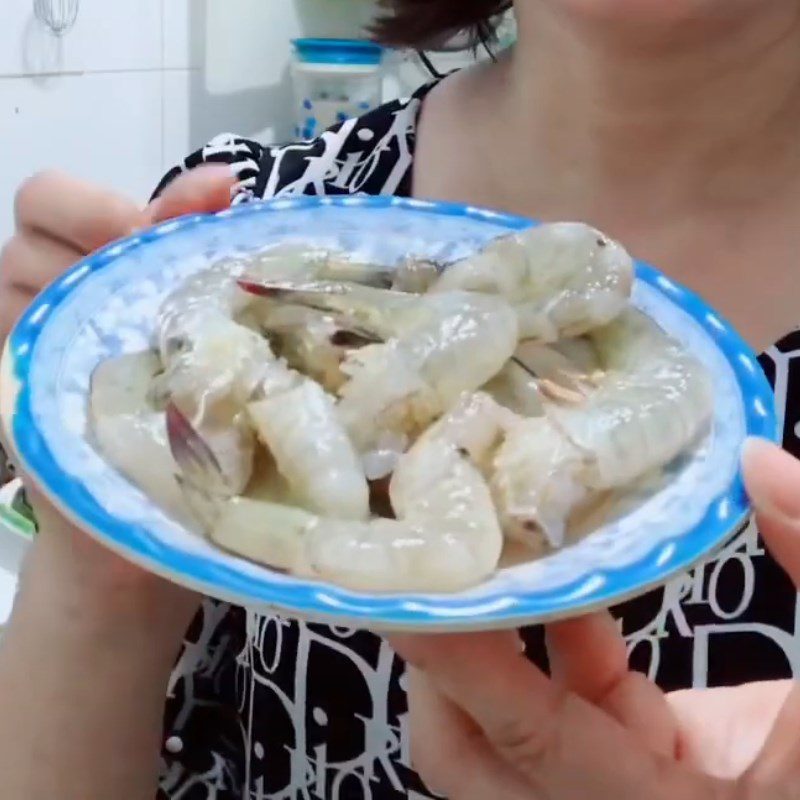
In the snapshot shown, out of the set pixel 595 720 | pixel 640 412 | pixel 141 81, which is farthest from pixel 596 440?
pixel 141 81

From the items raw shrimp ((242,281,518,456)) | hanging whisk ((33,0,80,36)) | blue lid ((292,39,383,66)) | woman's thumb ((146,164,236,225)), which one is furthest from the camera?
blue lid ((292,39,383,66))

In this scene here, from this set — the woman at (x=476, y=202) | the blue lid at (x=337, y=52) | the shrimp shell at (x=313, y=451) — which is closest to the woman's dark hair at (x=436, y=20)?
the woman at (x=476, y=202)

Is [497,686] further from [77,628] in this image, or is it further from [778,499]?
[77,628]

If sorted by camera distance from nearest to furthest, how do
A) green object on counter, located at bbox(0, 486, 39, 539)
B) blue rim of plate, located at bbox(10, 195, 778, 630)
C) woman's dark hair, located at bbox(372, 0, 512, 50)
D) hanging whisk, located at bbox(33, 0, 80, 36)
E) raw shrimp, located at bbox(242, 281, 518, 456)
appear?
1. blue rim of plate, located at bbox(10, 195, 778, 630)
2. raw shrimp, located at bbox(242, 281, 518, 456)
3. woman's dark hair, located at bbox(372, 0, 512, 50)
4. green object on counter, located at bbox(0, 486, 39, 539)
5. hanging whisk, located at bbox(33, 0, 80, 36)

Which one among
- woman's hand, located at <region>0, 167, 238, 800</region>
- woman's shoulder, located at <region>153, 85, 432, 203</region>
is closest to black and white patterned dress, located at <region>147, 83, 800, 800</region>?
woman's shoulder, located at <region>153, 85, 432, 203</region>

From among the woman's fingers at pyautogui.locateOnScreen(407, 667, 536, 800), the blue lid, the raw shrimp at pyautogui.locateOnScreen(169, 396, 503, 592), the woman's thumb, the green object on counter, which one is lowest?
the green object on counter

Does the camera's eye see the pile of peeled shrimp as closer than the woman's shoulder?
Yes

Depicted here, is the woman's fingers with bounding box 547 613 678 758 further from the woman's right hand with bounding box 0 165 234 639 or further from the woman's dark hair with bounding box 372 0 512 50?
the woman's dark hair with bounding box 372 0 512 50
